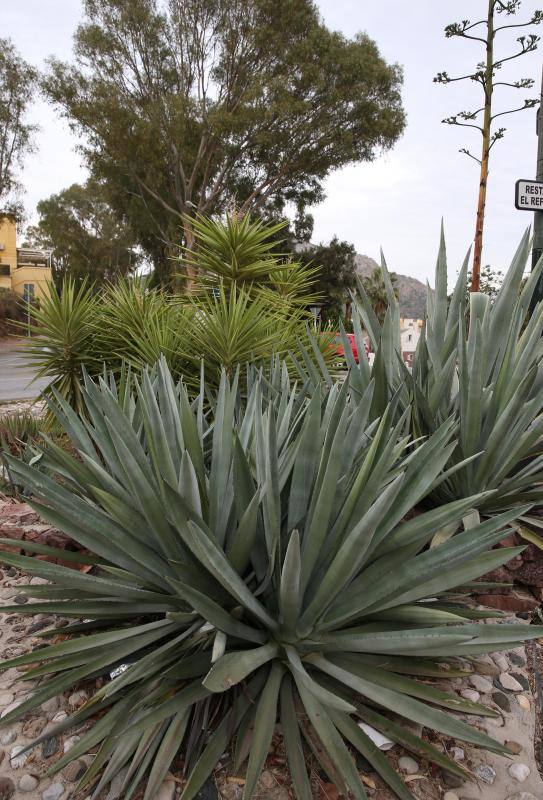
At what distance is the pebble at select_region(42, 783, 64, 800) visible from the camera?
180cm

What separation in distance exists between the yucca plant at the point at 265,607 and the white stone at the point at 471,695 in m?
0.08

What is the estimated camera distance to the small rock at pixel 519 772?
1.85m

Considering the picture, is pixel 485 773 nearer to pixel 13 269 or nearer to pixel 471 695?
pixel 471 695

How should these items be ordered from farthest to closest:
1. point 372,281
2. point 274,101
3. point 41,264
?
point 41,264, point 372,281, point 274,101

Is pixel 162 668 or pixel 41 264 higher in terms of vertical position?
pixel 41 264

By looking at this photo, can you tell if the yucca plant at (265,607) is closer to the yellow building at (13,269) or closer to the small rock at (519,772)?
the small rock at (519,772)

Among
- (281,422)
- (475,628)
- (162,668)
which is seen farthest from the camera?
(281,422)

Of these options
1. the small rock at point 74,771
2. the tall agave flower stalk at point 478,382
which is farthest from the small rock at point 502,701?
the small rock at point 74,771

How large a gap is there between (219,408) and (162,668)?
927 millimetres

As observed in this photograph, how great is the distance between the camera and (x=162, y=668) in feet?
6.63

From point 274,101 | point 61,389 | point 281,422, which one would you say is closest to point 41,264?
point 274,101

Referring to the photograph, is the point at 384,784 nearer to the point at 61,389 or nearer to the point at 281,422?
the point at 281,422

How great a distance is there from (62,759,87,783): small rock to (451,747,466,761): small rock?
1.16 metres

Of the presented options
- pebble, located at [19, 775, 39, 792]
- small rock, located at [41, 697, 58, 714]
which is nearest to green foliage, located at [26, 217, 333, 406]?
small rock, located at [41, 697, 58, 714]
